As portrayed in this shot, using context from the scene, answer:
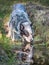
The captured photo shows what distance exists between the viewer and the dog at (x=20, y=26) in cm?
1168

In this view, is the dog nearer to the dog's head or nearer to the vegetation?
the dog's head

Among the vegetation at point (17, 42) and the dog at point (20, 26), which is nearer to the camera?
the vegetation at point (17, 42)

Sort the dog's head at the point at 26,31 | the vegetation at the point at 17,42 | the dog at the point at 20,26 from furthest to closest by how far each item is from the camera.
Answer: the dog at the point at 20,26 < the dog's head at the point at 26,31 < the vegetation at the point at 17,42

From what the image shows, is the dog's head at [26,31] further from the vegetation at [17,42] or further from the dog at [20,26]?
the vegetation at [17,42]

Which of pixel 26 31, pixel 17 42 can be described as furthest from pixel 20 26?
pixel 17 42

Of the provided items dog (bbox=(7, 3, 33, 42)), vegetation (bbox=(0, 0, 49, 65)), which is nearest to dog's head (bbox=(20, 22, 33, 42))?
dog (bbox=(7, 3, 33, 42))

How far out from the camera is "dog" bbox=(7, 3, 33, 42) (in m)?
11.7

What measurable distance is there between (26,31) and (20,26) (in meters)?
0.36

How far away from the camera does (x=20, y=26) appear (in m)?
12.1

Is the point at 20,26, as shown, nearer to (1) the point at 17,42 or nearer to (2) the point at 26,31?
(2) the point at 26,31

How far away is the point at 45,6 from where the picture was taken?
1401 centimetres

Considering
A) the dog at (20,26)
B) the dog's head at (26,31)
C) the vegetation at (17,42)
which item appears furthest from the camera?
the dog at (20,26)

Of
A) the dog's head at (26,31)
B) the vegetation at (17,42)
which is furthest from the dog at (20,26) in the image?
the vegetation at (17,42)

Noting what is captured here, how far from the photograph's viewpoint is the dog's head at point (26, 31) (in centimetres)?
1157
